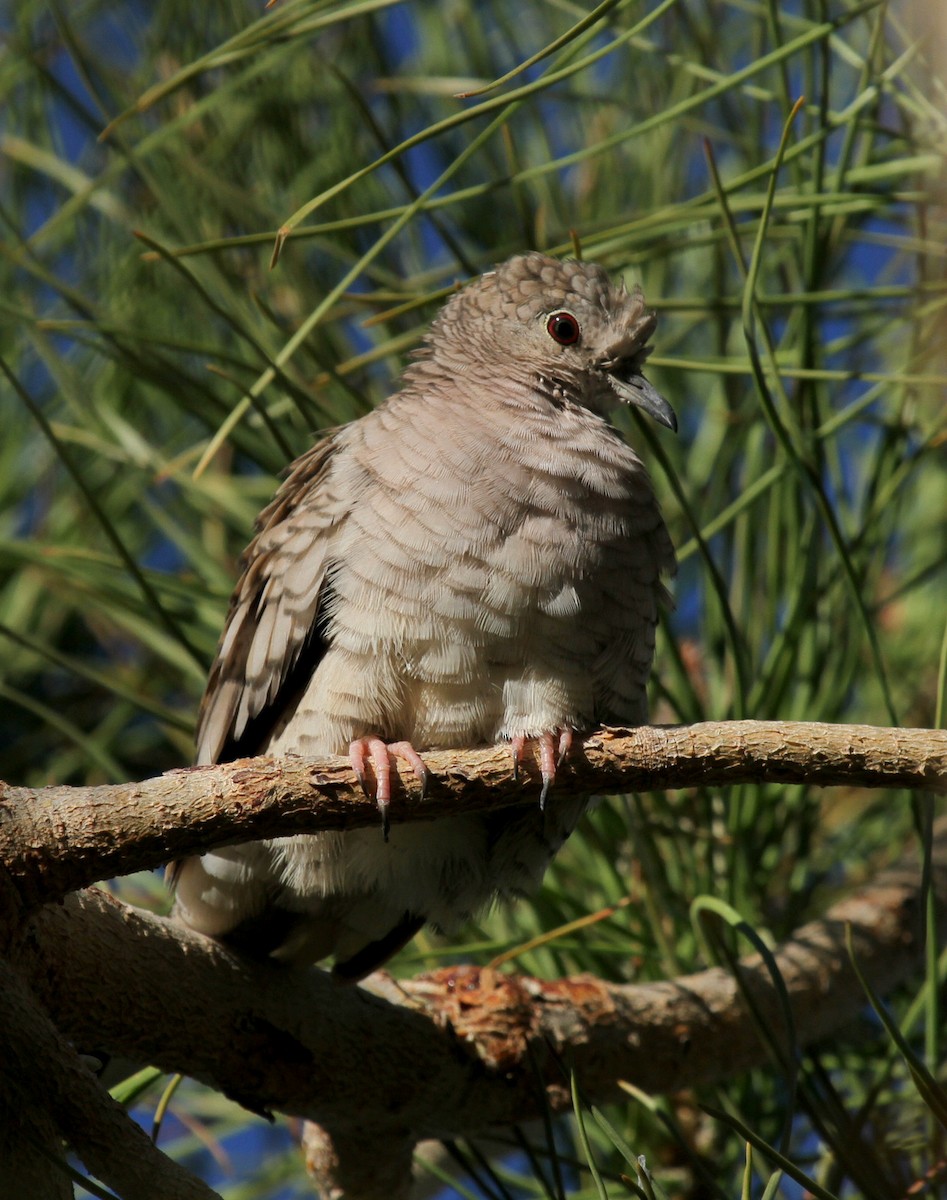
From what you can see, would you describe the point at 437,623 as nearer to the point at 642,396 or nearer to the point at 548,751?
the point at 548,751

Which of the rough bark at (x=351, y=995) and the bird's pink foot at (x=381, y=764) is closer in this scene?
the rough bark at (x=351, y=995)

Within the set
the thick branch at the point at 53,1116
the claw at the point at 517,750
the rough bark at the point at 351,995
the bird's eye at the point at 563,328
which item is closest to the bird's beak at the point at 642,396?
the bird's eye at the point at 563,328

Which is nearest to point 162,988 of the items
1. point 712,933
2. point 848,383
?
point 712,933

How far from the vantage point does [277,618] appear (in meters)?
2.35

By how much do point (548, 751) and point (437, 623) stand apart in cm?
32

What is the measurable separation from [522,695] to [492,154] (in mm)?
1672

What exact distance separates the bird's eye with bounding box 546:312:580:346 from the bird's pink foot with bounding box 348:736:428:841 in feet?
3.59

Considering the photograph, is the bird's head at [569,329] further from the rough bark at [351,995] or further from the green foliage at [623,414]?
the rough bark at [351,995]

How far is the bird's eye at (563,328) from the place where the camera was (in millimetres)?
2689

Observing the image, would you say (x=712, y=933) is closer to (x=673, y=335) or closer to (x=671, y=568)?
(x=671, y=568)

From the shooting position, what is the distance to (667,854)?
8.44ft

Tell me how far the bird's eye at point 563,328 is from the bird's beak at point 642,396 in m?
0.11

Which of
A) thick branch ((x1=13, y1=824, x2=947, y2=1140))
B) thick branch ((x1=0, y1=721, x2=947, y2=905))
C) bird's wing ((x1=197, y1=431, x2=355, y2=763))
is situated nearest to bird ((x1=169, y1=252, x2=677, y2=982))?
bird's wing ((x1=197, y1=431, x2=355, y2=763))

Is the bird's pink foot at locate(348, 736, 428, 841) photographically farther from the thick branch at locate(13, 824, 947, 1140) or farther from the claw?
the thick branch at locate(13, 824, 947, 1140)
